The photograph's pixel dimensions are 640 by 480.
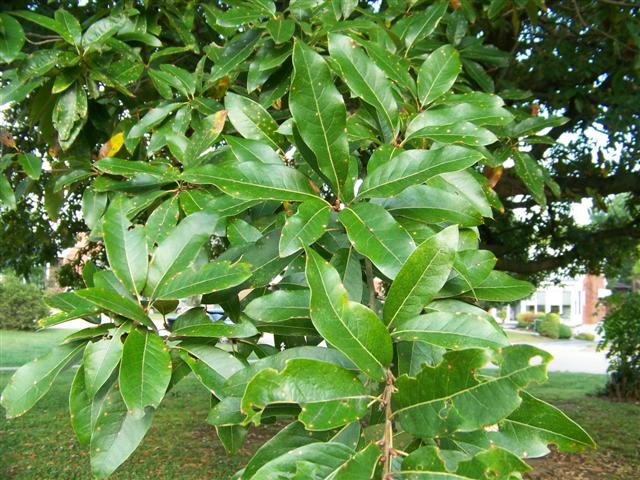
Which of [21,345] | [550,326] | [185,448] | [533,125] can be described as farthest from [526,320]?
[533,125]

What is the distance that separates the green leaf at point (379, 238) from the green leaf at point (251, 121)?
37 cm

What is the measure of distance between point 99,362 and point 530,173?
1.40 metres

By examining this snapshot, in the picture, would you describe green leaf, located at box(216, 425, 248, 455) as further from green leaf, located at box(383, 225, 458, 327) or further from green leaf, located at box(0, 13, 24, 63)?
green leaf, located at box(0, 13, 24, 63)

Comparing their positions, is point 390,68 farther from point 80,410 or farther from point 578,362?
point 578,362

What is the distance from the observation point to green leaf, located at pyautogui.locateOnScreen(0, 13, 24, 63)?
1.73 metres

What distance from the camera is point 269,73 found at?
1.56 m

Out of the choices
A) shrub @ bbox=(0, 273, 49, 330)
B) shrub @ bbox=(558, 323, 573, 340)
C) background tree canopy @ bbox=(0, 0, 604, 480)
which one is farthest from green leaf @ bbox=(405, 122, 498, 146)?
shrub @ bbox=(558, 323, 573, 340)

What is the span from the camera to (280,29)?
58.9 inches

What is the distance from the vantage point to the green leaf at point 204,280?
96cm

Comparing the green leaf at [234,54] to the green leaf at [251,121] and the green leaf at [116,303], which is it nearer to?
the green leaf at [251,121]

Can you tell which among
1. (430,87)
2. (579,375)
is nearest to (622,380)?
(579,375)

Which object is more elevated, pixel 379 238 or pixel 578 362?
pixel 379 238

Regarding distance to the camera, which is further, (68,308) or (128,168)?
(128,168)

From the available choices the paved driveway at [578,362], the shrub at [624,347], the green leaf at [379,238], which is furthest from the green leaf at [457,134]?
the paved driveway at [578,362]
